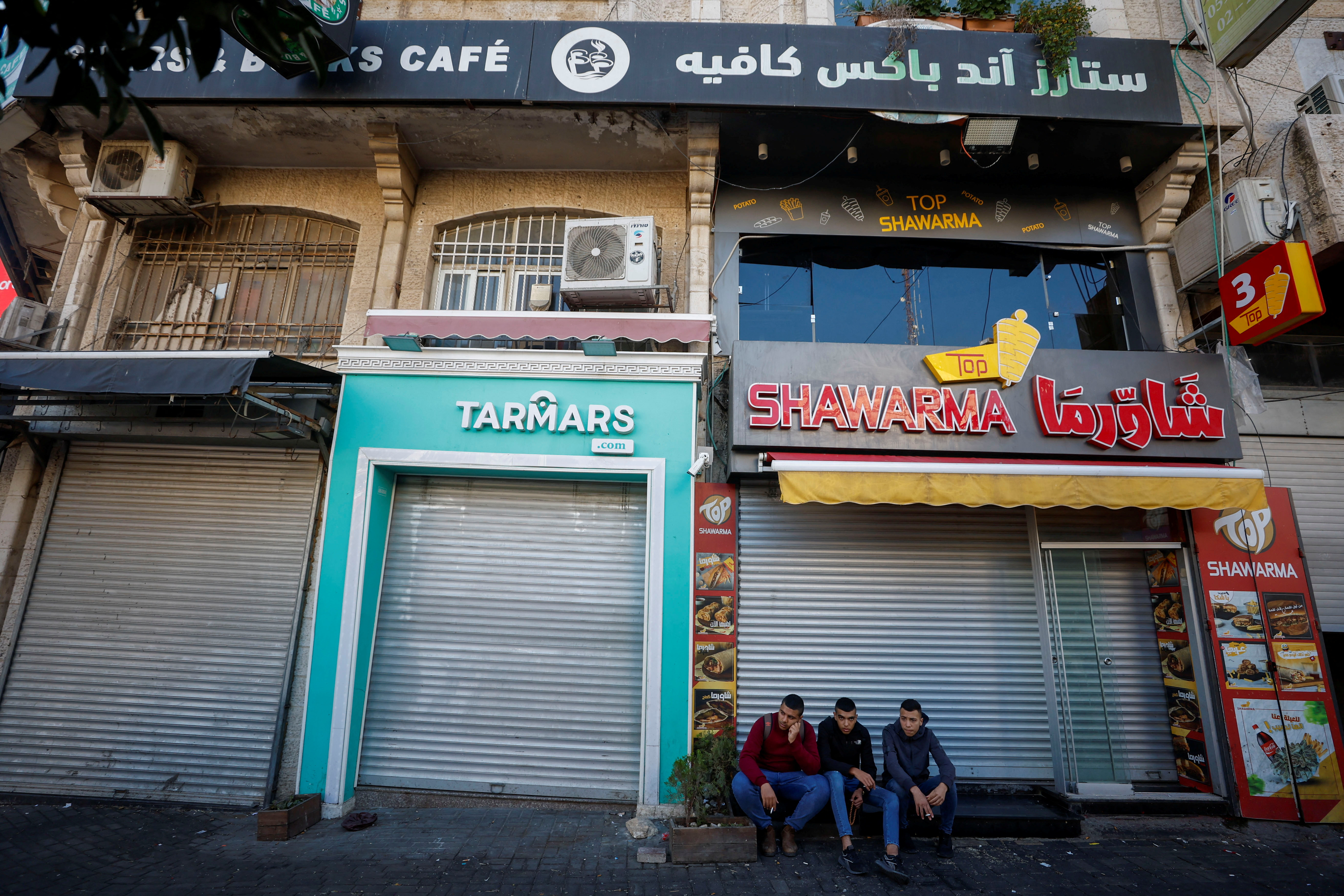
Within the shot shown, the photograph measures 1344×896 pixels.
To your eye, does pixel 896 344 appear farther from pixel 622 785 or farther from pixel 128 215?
pixel 128 215

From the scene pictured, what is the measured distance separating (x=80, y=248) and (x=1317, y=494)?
1465 cm

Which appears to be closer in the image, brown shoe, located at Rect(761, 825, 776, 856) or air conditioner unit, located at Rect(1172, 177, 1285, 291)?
brown shoe, located at Rect(761, 825, 776, 856)

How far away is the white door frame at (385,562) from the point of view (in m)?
6.00

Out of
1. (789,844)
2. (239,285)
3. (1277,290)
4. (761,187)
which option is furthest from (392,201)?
(1277,290)

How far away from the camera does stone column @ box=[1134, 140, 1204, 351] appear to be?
7.21m

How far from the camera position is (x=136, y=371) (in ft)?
18.9

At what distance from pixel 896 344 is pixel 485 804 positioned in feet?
21.1

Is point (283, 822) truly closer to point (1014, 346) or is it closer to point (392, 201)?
point (392, 201)

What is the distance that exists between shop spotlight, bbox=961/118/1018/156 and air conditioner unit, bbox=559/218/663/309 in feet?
11.7

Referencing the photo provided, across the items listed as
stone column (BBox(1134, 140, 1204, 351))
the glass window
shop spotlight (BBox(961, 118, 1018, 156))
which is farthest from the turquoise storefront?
stone column (BBox(1134, 140, 1204, 351))

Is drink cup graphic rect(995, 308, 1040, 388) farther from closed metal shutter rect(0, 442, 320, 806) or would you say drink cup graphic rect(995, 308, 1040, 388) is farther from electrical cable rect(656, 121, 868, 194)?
closed metal shutter rect(0, 442, 320, 806)

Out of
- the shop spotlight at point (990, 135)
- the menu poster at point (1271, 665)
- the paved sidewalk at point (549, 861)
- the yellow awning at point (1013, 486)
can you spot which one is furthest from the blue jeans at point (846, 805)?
the shop spotlight at point (990, 135)

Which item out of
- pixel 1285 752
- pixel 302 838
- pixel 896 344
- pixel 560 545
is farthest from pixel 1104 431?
pixel 302 838

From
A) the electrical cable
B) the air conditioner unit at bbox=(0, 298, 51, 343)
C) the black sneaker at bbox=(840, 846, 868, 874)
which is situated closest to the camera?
the black sneaker at bbox=(840, 846, 868, 874)
